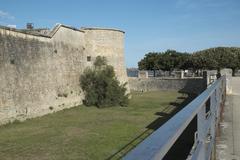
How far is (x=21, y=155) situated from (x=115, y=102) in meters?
14.1

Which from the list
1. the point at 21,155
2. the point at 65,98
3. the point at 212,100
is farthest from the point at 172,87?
the point at 212,100

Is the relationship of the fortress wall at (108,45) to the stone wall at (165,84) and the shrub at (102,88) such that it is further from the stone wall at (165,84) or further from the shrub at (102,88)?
the stone wall at (165,84)

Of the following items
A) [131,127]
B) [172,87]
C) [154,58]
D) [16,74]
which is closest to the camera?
[131,127]

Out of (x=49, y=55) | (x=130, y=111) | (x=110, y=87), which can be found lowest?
(x=130, y=111)

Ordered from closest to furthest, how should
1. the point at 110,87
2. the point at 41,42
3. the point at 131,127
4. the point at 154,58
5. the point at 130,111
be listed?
1. the point at 131,127
2. the point at 41,42
3. the point at 130,111
4. the point at 110,87
5. the point at 154,58

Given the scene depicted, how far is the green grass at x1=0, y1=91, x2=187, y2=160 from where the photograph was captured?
10961 mm

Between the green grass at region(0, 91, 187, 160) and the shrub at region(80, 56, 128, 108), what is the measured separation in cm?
313

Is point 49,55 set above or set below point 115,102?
above

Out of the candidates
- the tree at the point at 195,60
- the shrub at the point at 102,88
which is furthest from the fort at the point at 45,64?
the tree at the point at 195,60

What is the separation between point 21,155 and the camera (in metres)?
10.7

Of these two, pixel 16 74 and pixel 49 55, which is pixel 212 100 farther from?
pixel 49 55

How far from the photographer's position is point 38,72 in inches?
757

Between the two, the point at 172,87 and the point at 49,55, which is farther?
the point at 172,87

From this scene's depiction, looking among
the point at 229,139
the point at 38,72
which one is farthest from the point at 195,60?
the point at 229,139
